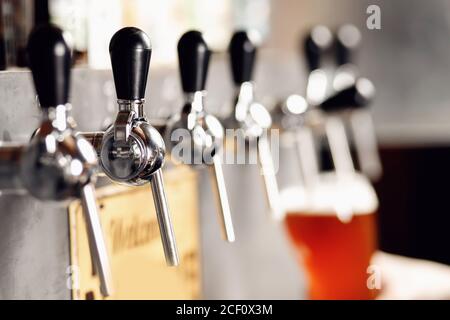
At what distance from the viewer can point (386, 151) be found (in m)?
2.15

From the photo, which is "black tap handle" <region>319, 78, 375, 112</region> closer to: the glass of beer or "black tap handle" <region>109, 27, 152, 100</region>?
the glass of beer

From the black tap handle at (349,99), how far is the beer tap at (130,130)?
64 cm

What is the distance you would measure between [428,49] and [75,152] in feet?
6.52

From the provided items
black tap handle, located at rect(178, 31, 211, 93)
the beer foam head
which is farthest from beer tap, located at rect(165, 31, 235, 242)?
the beer foam head

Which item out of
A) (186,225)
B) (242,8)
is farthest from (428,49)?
(186,225)

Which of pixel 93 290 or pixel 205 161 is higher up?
pixel 205 161

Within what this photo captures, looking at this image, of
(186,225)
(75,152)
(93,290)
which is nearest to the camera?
(75,152)

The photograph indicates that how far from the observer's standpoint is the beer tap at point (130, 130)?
558 mm

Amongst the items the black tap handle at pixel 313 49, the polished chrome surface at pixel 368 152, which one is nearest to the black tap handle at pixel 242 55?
the black tap handle at pixel 313 49

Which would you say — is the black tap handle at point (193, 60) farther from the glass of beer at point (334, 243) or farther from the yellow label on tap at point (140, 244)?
the glass of beer at point (334, 243)

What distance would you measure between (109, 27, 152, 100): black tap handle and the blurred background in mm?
149

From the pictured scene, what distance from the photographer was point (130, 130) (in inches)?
22.2
